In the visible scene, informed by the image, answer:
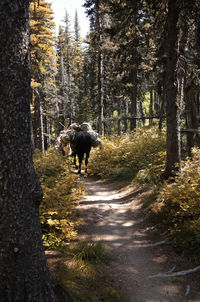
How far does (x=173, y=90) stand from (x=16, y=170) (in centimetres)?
575

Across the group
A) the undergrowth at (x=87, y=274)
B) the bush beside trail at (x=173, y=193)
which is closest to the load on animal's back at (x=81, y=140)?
the bush beside trail at (x=173, y=193)

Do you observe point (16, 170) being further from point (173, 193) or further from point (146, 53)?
point (146, 53)

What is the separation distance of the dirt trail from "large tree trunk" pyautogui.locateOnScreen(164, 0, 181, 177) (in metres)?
2.06

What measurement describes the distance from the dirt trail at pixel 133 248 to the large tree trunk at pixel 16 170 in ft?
6.19

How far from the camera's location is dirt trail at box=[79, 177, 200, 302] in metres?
3.76

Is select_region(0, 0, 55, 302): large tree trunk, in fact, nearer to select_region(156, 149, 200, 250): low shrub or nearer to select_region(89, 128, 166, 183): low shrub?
select_region(156, 149, 200, 250): low shrub

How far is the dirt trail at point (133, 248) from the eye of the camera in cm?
376

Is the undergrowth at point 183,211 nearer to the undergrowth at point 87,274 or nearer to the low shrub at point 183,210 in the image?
the low shrub at point 183,210

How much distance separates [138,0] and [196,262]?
25.4ft

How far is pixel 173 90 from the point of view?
6871mm

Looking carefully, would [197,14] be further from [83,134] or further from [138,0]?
[83,134]

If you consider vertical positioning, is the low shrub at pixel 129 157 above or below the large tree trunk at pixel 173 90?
below

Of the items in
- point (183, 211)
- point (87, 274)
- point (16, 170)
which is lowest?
point (87, 274)

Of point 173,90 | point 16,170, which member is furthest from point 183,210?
point 16,170
